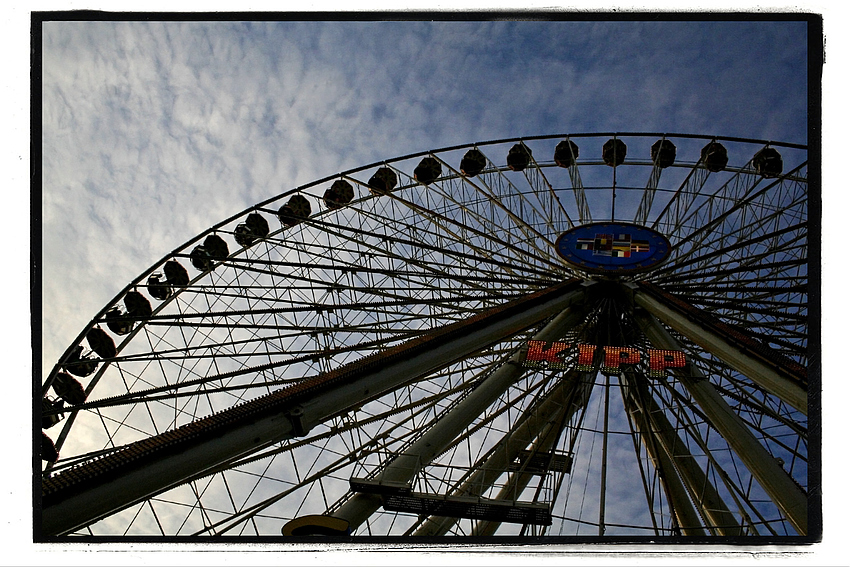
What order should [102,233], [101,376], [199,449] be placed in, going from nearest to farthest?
[199,449] → [102,233] → [101,376]

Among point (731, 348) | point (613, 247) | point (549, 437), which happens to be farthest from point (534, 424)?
point (731, 348)

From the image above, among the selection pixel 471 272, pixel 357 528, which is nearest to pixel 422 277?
pixel 471 272

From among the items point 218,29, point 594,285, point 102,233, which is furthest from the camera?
→ point 594,285

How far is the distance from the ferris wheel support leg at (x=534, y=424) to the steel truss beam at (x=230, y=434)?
3.04 metres

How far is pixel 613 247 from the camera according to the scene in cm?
1791

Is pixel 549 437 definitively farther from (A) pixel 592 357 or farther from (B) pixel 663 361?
(B) pixel 663 361

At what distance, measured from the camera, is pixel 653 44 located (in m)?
11.3

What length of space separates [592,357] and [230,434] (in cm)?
777

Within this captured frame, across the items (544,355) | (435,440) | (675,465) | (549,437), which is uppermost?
(544,355)

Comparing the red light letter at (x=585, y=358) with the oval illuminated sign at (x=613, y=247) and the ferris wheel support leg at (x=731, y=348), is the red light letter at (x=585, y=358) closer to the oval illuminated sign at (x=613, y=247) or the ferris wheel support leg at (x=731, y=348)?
the ferris wheel support leg at (x=731, y=348)

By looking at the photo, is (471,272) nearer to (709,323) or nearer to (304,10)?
(709,323)

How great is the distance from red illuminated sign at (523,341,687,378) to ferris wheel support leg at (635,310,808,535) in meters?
0.34

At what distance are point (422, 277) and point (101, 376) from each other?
8.19 metres

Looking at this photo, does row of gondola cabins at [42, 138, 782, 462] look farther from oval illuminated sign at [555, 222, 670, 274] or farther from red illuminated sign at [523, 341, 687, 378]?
red illuminated sign at [523, 341, 687, 378]
